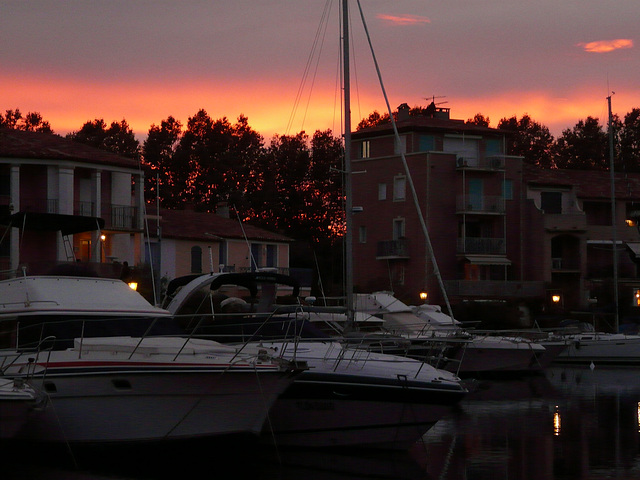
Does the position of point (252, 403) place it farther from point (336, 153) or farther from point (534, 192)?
point (336, 153)

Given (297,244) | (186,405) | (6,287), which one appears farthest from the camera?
(297,244)

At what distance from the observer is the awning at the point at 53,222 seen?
20.9m

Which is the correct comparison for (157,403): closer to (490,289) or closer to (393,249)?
(490,289)

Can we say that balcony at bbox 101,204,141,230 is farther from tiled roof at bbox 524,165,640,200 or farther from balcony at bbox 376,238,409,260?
tiled roof at bbox 524,165,640,200

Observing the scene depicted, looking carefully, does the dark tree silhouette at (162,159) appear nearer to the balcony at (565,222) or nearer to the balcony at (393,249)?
the balcony at (393,249)

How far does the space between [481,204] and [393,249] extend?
544 centimetres

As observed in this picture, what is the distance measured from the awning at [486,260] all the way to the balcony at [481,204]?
238 cm

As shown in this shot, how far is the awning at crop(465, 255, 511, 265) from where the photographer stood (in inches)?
2286

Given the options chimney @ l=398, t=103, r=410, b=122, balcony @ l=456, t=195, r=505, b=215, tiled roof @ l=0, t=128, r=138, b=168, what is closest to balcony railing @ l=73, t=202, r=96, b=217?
tiled roof @ l=0, t=128, r=138, b=168

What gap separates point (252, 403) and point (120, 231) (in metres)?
32.2

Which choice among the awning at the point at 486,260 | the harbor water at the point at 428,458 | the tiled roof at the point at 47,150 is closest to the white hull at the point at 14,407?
the harbor water at the point at 428,458

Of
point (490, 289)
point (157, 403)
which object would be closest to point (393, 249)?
point (490, 289)

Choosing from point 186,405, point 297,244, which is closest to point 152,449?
point 186,405

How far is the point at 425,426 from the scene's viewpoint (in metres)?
18.8
